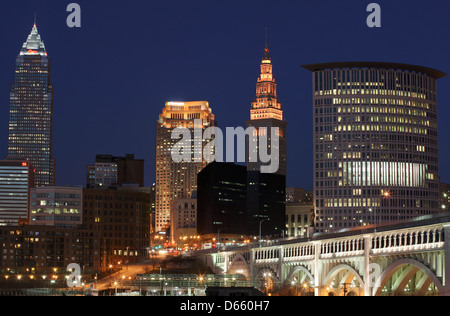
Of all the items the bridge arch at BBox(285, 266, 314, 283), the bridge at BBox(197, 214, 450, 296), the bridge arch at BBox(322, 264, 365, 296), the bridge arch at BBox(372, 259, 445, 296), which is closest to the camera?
the bridge at BBox(197, 214, 450, 296)

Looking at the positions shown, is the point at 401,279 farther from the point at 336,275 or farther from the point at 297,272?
the point at 297,272

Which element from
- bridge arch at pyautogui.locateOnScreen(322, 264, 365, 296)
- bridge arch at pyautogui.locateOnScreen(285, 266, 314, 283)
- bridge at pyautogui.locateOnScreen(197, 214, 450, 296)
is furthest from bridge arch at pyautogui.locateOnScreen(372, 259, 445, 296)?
bridge arch at pyautogui.locateOnScreen(285, 266, 314, 283)

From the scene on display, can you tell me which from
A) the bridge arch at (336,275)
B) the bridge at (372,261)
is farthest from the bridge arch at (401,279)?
the bridge arch at (336,275)

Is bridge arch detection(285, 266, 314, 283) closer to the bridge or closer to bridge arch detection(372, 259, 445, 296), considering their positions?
the bridge

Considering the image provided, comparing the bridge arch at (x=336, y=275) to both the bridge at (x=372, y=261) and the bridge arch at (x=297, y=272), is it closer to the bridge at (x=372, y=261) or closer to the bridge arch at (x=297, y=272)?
the bridge at (x=372, y=261)

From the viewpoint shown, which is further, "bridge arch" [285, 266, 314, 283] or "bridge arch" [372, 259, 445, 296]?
"bridge arch" [285, 266, 314, 283]

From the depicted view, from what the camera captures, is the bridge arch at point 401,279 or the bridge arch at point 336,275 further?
the bridge arch at point 336,275

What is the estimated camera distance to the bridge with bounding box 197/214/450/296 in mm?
123062

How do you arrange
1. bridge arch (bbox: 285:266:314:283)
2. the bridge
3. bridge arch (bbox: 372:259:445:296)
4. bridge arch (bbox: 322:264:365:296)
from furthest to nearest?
bridge arch (bbox: 285:266:314:283) < bridge arch (bbox: 322:264:365:296) < bridge arch (bbox: 372:259:445:296) < the bridge

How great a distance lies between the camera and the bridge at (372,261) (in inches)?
4845

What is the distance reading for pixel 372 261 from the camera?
5709 inches
